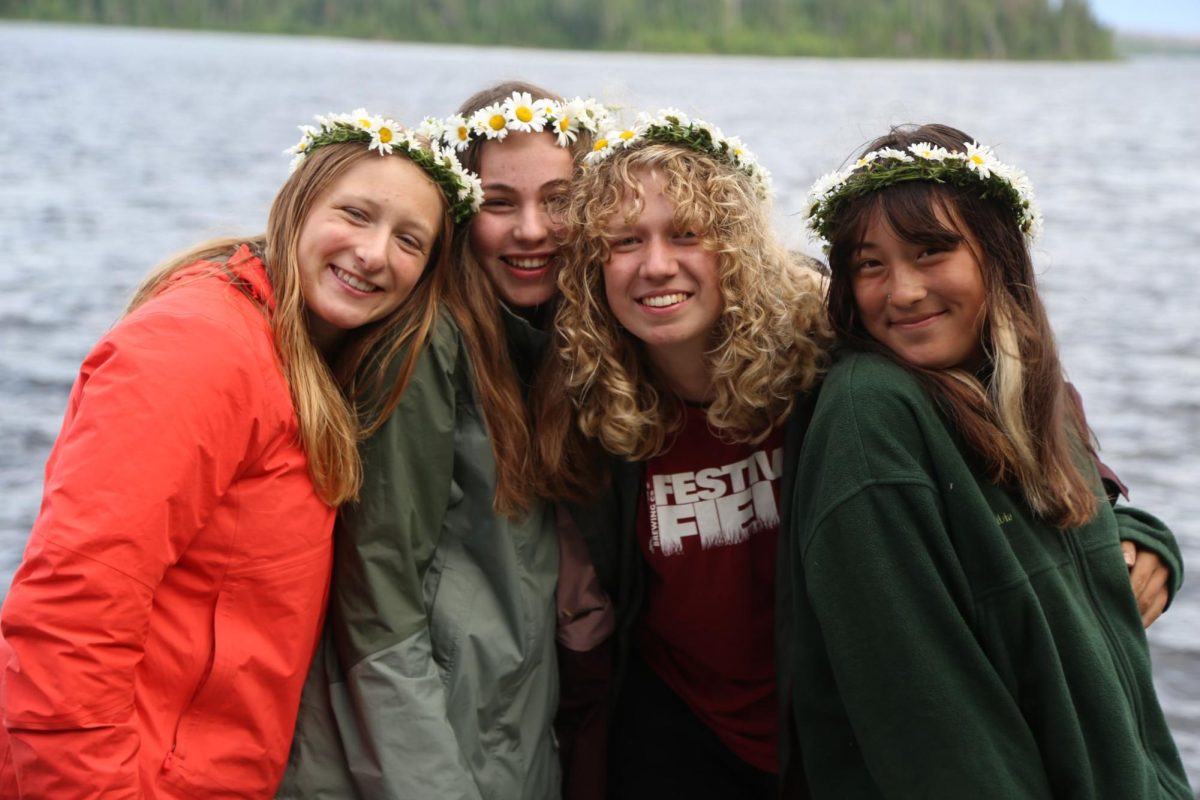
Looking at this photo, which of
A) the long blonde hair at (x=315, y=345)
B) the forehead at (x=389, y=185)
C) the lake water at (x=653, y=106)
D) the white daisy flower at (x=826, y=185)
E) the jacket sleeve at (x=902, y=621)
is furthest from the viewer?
the lake water at (x=653, y=106)

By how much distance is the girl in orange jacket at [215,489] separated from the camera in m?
2.47

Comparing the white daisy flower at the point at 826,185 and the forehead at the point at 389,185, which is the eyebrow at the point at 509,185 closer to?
the forehead at the point at 389,185

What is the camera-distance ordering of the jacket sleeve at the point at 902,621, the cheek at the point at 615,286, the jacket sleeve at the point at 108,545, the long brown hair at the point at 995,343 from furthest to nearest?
the cheek at the point at 615,286, the long brown hair at the point at 995,343, the jacket sleeve at the point at 902,621, the jacket sleeve at the point at 108,545

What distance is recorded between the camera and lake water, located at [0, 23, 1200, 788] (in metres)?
9.54

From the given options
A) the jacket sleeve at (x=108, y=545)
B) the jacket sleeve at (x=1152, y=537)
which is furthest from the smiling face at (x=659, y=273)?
the jacket sleeve at (x=1152, y=537)

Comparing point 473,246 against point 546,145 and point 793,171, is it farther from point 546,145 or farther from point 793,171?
point 793,171

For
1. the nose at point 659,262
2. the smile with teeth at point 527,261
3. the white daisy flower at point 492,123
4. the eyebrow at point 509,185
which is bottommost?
the smile with teeth at point 527,261

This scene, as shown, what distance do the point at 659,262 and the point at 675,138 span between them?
370 millimetres

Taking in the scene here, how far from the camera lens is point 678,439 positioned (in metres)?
3.44

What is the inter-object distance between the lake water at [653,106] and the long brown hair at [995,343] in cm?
43

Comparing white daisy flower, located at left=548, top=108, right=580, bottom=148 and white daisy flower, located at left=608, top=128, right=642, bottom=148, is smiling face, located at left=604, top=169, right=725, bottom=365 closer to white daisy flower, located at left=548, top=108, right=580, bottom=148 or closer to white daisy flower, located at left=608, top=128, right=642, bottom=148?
white daisy flower, located at left=608, top=128, right=642, bottom=148

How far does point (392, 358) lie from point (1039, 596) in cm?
161

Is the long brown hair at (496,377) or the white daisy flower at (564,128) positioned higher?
the white daisy flower at (564,128)

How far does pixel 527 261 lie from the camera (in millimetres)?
3611
